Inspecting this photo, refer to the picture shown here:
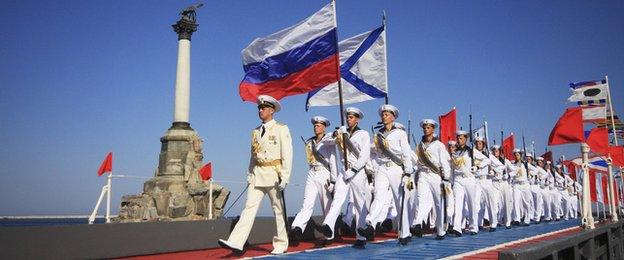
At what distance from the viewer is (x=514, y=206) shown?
14.9 meters

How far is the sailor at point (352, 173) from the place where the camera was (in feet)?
25.6

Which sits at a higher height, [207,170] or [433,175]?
[207,170]

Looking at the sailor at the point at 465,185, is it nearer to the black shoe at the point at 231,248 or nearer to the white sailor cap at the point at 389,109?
the white sailor cap at the point at 389,109

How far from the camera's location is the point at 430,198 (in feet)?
30.8

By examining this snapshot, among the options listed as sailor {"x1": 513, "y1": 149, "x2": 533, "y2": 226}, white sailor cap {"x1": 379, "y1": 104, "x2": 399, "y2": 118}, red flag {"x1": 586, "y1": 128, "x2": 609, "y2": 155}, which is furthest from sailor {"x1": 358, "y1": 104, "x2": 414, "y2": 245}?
red flag {"x1": 586, "y1": 128, "x2": 609, "y2": 155}

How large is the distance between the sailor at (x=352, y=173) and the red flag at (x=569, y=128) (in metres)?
5.22

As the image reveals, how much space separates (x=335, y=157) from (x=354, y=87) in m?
2.24

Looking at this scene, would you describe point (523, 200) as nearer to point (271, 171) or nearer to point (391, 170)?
point (391, 170)

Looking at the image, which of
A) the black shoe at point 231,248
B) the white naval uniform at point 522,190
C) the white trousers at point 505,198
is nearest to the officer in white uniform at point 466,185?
the white trousers at point 505,198

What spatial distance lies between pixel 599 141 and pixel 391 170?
30.6 feet

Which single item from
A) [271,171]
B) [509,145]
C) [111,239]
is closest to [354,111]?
[271,171]

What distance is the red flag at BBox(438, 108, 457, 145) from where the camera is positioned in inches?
554

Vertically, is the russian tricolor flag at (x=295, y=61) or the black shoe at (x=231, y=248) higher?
the russian tricolor flag at (x=295, y=61)

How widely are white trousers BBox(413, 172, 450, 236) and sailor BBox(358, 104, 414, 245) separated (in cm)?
70
